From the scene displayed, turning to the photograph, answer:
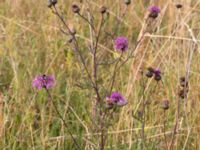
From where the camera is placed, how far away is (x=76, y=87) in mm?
2205

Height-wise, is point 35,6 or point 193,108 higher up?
point 35,6

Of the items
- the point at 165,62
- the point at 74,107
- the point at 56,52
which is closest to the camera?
the point at 74,107

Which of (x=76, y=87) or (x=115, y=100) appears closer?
(x=115, y=100)

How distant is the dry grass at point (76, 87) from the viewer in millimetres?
1799

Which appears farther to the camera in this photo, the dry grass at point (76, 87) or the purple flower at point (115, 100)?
the dry grass at point (76, 87)

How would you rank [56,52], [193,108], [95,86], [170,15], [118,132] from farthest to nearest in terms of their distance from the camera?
1. [170,15]
2. [56,52]
3. [193,108]
4. [118,132]
5. [95,86]

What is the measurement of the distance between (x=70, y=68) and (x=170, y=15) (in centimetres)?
71

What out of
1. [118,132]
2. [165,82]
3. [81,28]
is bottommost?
[118,132]

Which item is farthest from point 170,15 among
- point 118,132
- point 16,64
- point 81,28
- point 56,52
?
point 118,132

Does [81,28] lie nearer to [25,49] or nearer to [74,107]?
[25,49]

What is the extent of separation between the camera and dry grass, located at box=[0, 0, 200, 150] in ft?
5.90

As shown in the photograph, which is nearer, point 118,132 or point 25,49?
point 118,132

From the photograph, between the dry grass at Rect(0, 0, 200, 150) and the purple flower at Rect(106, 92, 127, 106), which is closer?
the purple flower at Rect(106, 92, 127, 106)

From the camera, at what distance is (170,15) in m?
2.78
